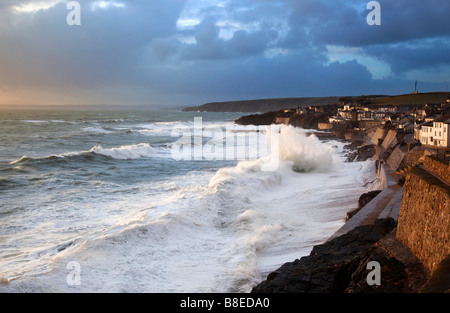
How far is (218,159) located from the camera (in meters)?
27.3

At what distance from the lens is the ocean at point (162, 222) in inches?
309

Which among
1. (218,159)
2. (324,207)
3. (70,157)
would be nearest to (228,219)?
(324,207)

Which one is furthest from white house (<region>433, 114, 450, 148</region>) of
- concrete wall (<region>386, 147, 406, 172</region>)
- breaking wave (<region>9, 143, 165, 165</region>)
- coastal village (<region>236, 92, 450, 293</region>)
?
breaking wave (<region>9, 143, 165, 165</region>)

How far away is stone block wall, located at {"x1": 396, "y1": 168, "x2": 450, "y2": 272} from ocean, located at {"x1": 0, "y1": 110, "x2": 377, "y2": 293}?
2787 millimetres

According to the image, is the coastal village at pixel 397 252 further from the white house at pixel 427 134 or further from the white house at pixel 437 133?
the white house at pixel 427 134

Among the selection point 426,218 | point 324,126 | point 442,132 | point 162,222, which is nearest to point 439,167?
point 426,218

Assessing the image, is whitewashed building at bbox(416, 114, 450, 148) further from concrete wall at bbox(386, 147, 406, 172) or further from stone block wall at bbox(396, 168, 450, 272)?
stone block wall at bbox(396, 168, 450, 272)

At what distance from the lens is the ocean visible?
309 inches

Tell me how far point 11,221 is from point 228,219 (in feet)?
20.7

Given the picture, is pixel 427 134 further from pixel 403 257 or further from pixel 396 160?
pixel 403 257

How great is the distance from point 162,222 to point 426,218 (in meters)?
6.82
